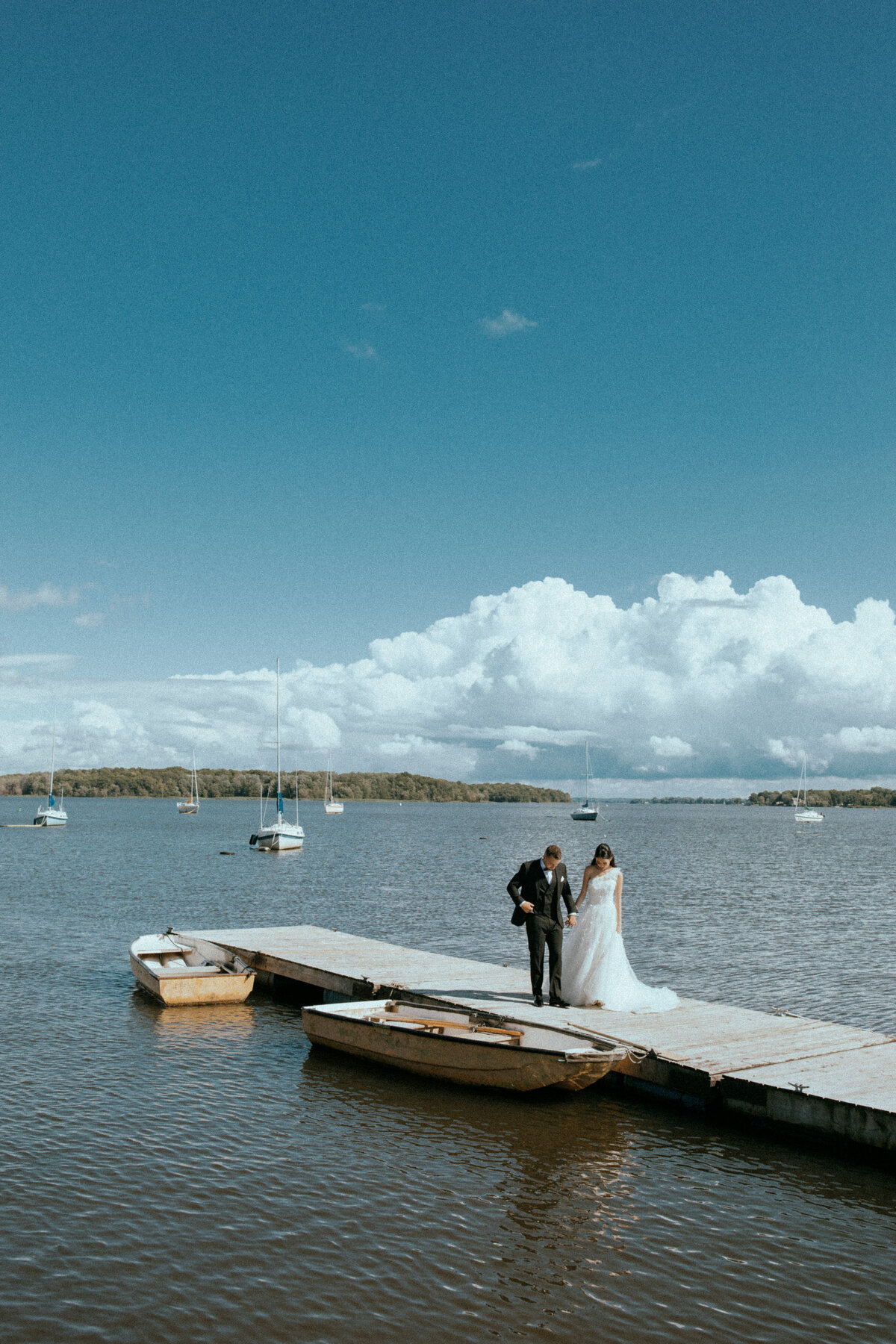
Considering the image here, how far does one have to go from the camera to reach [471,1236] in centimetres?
999

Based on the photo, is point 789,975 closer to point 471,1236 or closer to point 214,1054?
point 214,1054

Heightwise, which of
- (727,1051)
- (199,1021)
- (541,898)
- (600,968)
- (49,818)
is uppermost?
(541,898)

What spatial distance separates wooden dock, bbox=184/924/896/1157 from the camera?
12.0 meters

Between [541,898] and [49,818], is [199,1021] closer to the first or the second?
[541,898]

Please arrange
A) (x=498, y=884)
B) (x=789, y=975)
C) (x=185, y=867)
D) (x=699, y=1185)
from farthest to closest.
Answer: (x=185, y=867) < (x=498, y=884) < (x=789, y=975) < (x=699, y=1185)

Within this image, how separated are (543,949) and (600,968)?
1.16 meters

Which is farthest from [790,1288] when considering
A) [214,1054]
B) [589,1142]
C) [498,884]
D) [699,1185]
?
[498,884]

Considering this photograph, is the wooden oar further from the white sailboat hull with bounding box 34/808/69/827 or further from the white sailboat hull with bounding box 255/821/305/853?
the white sailboat hull with bounding box 34/808/69/827

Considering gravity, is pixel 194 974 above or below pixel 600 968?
below

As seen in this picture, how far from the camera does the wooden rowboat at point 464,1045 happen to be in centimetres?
1359

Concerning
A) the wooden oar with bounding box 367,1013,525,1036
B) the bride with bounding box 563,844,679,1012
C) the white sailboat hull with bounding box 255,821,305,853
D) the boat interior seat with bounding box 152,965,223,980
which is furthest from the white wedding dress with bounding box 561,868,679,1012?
the white sailboat hull with bounding box 255,821,305,853

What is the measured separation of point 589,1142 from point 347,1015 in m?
4.94

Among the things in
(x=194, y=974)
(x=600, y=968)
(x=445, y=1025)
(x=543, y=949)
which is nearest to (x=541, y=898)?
(x=543, y=949)

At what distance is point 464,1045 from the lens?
14484 mm
